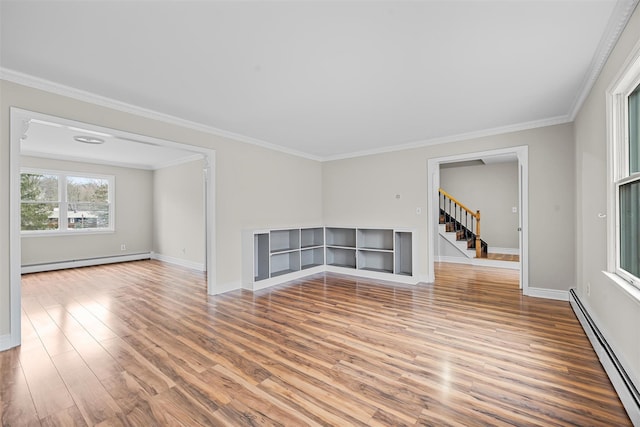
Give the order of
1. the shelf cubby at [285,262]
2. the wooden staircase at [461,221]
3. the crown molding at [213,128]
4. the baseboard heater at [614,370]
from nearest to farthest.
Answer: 1. the baseboard heater at [614,370]
2. the crown molding at [213,128]
3. the shelf cubby at [285,262]
4. the wooden staircase at [461,221]

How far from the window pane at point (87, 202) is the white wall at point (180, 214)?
3.63 feet

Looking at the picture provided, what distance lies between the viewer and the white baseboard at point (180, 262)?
6.31 meters

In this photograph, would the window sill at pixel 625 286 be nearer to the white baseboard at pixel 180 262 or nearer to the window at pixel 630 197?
the window at pixel 630 197

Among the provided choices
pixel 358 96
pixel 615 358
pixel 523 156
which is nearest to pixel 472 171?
pixel 523 156

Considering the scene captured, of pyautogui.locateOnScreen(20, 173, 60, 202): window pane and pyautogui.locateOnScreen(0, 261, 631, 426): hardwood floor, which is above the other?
pyautogui.locateOnScreen(20, 173, 60, 202): window pane

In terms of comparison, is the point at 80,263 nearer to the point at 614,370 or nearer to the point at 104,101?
the point at 104,101

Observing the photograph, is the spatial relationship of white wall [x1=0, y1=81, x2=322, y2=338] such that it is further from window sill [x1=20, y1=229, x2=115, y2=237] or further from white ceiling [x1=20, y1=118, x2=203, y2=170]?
window sill [x1=20, y1=229, x2=115, y2=237]

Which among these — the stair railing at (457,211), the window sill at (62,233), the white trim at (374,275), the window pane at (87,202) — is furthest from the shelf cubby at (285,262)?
the window pane at (87,202)

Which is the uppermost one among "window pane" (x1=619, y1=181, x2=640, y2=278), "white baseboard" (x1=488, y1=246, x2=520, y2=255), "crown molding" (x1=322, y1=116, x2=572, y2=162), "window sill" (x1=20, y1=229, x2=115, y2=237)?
"crown molding" (x1=322, y1=116, x2=572, y2=162)

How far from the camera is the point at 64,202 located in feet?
21.4

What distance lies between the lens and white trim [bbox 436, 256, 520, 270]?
6.27m

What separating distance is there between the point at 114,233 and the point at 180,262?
1984 mm

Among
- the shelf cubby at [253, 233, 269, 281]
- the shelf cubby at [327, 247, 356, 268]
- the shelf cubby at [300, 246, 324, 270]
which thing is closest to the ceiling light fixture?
the shelf cubby at [253, 233, 269, 281]

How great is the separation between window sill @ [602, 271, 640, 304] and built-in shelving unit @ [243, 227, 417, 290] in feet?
9.27
